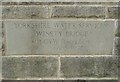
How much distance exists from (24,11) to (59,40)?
52 centimetres

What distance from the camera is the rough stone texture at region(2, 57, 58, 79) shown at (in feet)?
9.55

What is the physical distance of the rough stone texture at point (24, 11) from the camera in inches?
112

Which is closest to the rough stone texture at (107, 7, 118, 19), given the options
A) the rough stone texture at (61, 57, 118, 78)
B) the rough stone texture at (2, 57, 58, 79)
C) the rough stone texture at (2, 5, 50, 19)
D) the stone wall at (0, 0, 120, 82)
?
the stone wall at (0, 0, 120, 82)

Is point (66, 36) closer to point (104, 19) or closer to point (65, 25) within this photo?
point (65, 25)

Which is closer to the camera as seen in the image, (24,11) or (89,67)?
(24,11)

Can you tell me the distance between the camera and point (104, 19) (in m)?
2.86

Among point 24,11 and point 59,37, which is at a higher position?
point 24,11

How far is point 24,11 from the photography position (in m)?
2.84

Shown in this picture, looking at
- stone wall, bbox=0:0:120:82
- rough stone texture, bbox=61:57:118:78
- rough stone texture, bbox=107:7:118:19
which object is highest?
rough stone texture, bbox=107:7:118:19

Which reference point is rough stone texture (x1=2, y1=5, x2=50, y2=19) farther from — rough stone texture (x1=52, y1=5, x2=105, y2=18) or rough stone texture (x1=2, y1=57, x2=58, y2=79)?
rough stone texture (x1=2, y1=57, x2=58, y2=79)

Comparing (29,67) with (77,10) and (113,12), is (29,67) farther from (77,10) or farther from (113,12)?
(113,12)

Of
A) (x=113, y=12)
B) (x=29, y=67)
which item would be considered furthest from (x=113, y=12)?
(x=29, y=67)

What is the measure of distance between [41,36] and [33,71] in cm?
43

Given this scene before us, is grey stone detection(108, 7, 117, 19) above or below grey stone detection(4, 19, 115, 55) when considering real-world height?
above
